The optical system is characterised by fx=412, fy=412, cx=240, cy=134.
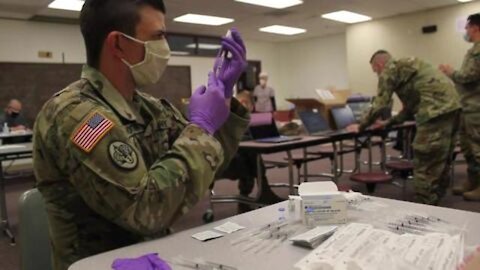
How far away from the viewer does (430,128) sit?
129 inches

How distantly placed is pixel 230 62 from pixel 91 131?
1.34 ft

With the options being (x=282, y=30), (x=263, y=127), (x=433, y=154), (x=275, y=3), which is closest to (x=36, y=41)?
A: (x=275, y=3)

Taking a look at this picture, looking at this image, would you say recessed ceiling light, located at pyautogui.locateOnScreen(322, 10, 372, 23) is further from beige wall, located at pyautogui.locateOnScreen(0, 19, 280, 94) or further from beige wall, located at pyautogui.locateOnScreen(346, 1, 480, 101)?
beige wall, located at pyautogui.locateOnScreen(0, 19, 280, 94)

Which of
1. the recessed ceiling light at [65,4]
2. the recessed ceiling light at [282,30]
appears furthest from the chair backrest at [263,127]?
the recessed ceiling light at [282,30]

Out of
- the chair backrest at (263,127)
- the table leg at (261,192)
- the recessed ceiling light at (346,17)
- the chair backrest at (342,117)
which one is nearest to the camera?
the table leg at (261,192)

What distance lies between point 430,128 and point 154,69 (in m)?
2.83

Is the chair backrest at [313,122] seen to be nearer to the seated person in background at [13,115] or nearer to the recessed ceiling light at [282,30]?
the seated person in background at [13,115]

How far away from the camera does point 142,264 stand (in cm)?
78

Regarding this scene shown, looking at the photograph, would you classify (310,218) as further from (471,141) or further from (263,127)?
(471,141)

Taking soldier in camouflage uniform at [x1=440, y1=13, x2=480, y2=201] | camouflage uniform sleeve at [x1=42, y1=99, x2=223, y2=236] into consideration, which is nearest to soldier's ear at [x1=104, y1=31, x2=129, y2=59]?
camouflage uniform sleeve at [x1=42, y1=99, x2=223, y2=236]

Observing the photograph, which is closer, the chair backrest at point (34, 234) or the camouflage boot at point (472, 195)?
the chair backrest at point (34, 234)

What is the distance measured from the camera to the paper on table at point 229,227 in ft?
3.30

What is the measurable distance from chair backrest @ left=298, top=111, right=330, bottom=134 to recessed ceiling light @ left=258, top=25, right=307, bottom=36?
17.7 ft

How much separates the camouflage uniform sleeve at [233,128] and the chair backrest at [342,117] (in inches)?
117
